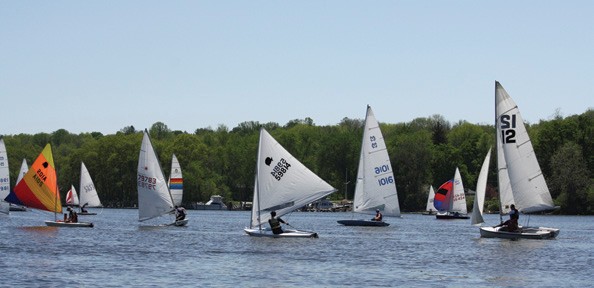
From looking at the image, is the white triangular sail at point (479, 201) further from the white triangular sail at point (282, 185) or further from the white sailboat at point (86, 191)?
the white sailboat at point (86, 191)

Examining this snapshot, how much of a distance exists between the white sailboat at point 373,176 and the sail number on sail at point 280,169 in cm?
1934

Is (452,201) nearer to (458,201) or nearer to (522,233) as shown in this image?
(458,201)

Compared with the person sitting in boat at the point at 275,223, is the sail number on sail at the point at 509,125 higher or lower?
higher

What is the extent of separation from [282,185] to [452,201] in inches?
2364

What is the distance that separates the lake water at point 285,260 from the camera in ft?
135

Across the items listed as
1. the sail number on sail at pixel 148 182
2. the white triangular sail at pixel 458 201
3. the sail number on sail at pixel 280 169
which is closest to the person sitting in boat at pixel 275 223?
the sail number on sail at pixel 280 169

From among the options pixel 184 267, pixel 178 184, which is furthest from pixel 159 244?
pixel 178 184

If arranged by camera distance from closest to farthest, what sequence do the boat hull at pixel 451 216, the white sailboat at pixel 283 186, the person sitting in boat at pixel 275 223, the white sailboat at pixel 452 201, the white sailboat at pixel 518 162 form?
the person sitting in boat at pixel 275 223 < the white sailboat at pixel 283 186 < the white sailboat at pixel 518 162 < the boat hull at pixel 451 216 < the white sailboat at pixel 452 201

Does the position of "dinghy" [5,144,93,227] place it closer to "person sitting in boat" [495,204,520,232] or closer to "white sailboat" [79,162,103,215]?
"person sitting in boat" [495,204,520,232]

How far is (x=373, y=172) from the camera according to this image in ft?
265

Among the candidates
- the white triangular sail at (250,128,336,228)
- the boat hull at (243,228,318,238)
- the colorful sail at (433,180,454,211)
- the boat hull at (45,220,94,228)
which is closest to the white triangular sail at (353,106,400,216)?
the boat hull at (243,228,318,238)

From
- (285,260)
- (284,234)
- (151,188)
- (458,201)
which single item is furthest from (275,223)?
(458,201)

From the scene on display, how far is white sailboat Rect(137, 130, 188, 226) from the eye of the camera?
249 ft

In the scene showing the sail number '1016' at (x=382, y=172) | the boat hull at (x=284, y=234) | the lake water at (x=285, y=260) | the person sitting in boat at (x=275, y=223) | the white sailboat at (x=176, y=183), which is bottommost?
the lake water at (x=285, y=260)
